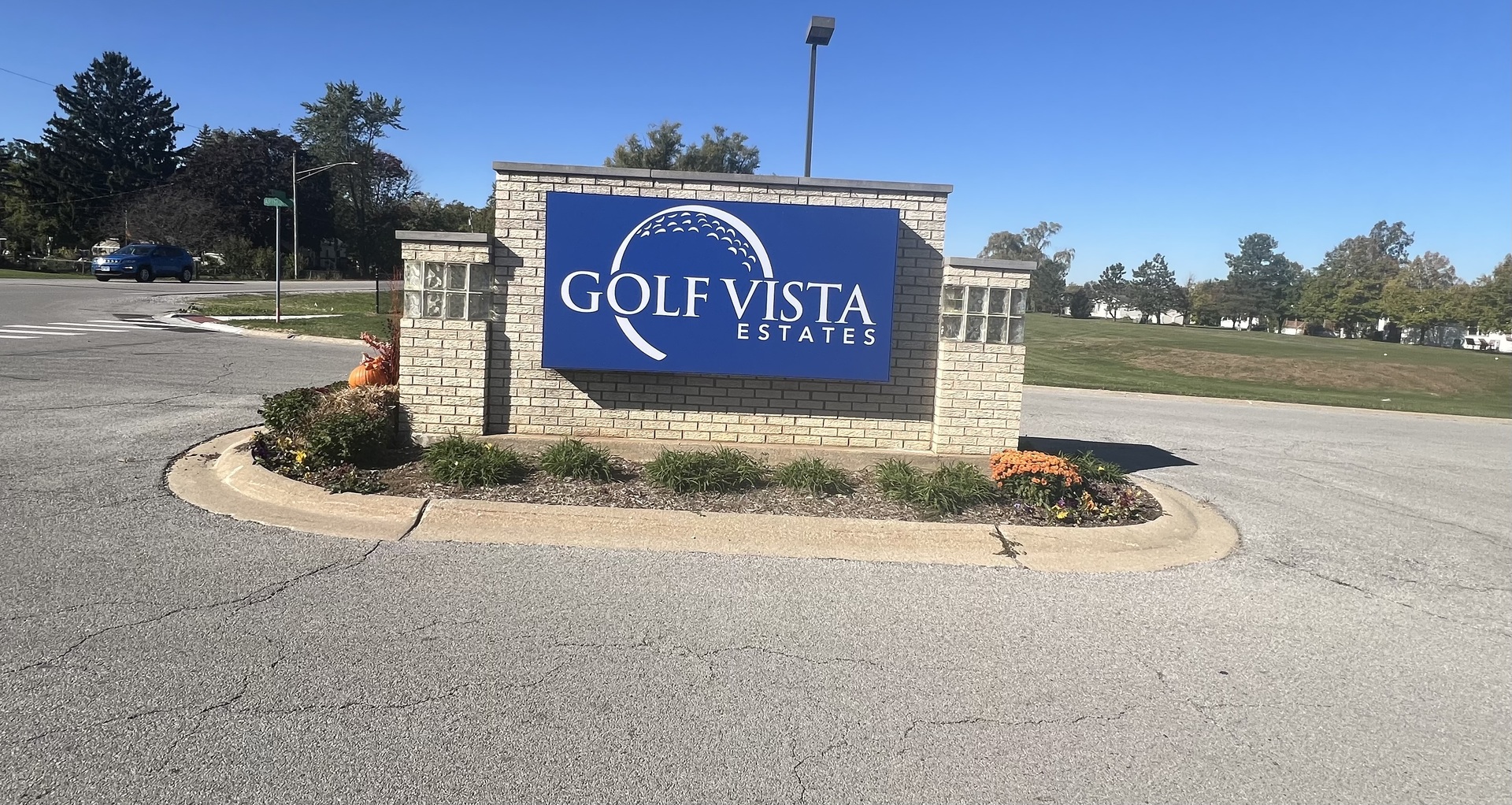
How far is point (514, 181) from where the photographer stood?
752 centimetres

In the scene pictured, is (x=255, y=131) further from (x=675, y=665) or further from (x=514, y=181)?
(x=675, y=665)

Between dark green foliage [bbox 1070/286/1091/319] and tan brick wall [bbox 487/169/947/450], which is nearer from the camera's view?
tan brick wall [bbox 487/169/947/450]

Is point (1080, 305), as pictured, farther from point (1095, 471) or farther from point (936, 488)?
point (936, 488)

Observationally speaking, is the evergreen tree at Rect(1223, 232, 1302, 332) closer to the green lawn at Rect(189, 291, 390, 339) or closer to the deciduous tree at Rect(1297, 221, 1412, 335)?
the deciduous tree at Rect(1297, 221, 1412, 335)

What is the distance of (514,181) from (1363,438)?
1299cm

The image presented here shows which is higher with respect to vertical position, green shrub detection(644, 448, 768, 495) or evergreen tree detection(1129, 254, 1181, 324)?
evergreen tree detection(1129, 254, 1181, 324)

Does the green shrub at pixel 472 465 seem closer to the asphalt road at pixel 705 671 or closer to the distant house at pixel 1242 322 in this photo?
the asphalt road at pixel 705 671

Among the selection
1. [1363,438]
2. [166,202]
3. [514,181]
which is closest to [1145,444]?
[1363,438]

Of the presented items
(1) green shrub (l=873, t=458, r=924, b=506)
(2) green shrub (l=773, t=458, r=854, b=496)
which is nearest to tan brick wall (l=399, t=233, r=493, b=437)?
(2) green shrub (l=773, t=458, r=854, b=496)

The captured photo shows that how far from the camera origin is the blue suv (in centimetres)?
3853

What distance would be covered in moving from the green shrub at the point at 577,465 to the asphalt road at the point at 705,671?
53.1 inches

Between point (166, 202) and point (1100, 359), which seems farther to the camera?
point (166, 202)

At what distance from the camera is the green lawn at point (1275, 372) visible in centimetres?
2206

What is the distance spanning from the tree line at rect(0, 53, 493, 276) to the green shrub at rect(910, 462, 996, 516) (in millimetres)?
44414
